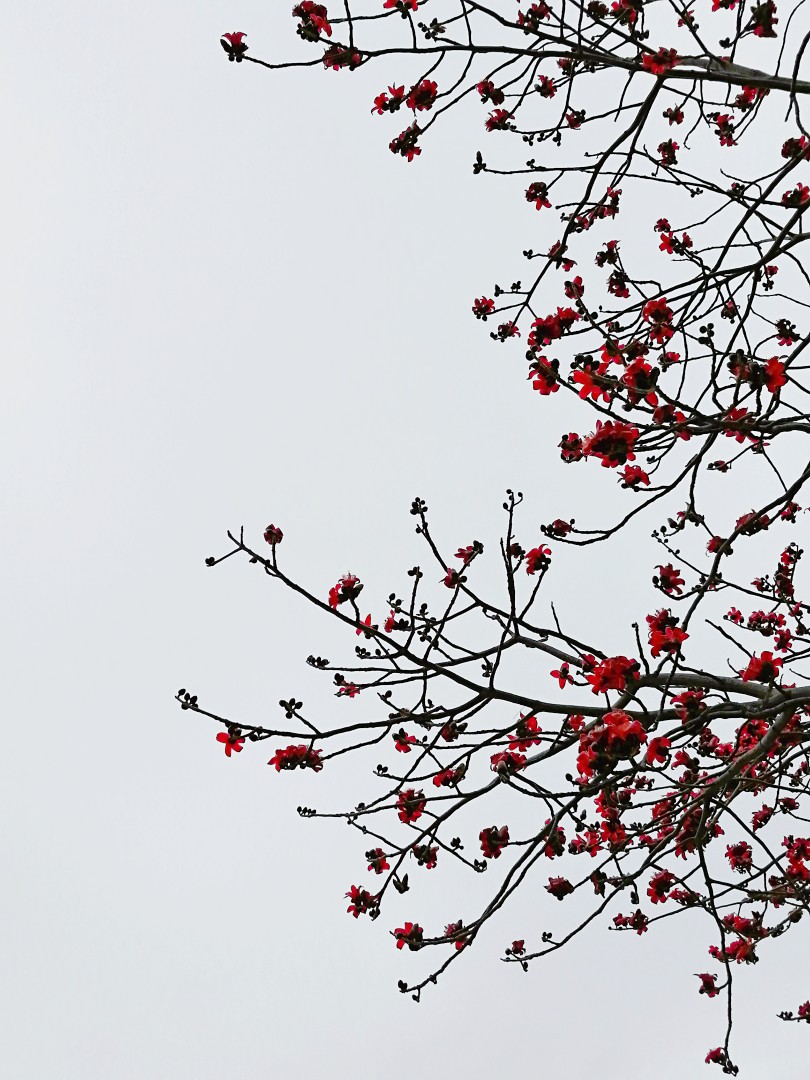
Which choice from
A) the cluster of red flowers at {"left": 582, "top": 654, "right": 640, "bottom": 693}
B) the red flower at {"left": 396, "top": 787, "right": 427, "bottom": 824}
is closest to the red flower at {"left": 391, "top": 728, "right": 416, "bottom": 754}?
the red flower at {"left": 396, "top": 787, "right": 427, "bottom": 824}

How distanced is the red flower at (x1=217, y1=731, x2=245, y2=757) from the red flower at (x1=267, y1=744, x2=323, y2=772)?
0.54 feet

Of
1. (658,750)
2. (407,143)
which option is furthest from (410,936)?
(407,143)

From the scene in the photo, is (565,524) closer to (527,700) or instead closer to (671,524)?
(671,524)

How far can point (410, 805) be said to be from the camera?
130 inches

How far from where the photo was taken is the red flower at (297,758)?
10.6 ft

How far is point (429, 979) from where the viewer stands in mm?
3186

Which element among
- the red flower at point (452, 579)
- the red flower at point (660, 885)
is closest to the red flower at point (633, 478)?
the red flower at point (452, 579)

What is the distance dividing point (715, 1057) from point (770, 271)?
397 centimetres

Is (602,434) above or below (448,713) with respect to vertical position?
above

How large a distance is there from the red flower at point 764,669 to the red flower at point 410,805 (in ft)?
4.46

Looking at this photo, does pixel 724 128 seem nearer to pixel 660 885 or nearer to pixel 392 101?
pixel 392 101

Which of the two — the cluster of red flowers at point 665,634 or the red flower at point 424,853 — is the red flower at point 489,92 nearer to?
the cluster of red flowers at point 665,634

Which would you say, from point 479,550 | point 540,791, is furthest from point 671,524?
point 540,791

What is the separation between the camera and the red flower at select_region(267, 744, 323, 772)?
3.23 meters
